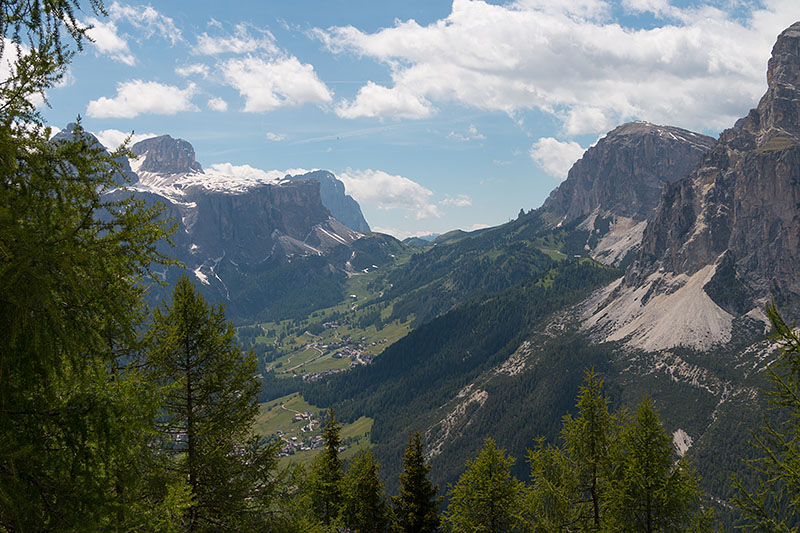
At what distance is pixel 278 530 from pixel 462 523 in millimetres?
15107

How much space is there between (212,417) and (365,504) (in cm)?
1917

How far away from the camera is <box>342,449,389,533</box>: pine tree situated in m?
33.8

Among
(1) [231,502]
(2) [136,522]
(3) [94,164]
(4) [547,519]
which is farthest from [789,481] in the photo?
(3) [94,164]

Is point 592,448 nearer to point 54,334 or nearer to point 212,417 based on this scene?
point 212,417

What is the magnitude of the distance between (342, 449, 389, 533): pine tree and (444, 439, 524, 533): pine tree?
5346 millimetres

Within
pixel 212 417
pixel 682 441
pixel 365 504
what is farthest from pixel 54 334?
pixel 682 441

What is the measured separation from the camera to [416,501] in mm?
32438

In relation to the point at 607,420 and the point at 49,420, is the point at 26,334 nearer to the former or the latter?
the point at 49,420

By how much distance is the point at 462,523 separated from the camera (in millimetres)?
30641

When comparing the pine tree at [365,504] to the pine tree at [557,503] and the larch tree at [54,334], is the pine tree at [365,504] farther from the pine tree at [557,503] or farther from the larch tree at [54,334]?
the larch tree at [54,334]

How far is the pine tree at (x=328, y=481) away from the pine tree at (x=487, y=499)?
8961 mm

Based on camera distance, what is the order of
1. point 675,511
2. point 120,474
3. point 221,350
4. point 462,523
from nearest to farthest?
point 120,474 < point 221,350 < point 675,511 < point 462,523

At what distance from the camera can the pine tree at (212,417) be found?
17.9 meters

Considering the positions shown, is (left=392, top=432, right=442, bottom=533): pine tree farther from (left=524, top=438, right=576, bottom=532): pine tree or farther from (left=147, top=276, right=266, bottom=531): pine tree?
(left=147, top=276, right=266, bottom=531): pine tree
